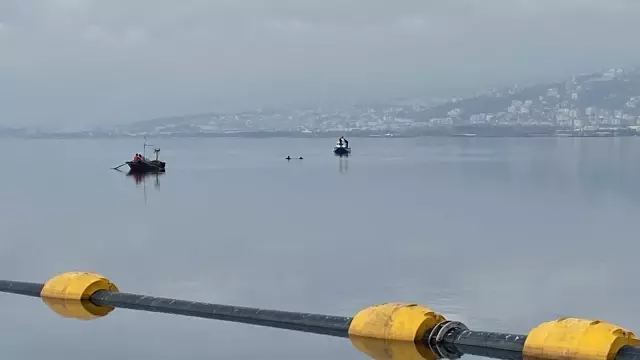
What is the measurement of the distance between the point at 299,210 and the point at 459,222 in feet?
19.0

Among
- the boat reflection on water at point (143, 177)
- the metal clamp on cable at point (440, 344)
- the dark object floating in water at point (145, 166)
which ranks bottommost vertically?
the boat reflection on water at point (143, 177)

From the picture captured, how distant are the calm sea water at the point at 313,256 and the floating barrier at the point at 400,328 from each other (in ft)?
0.67

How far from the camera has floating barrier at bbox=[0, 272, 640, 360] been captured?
717 centimetres

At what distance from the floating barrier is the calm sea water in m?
0.20

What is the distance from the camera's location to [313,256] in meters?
16.2

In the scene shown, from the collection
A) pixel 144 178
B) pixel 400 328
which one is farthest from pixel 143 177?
pixel 400 328

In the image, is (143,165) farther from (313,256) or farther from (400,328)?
(400,328)

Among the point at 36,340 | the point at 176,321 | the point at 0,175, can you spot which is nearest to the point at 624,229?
the point at 176,321

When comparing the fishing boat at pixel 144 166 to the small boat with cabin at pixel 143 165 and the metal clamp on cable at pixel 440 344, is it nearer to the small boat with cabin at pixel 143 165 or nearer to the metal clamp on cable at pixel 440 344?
the small boat with cabin at pixel 143 165

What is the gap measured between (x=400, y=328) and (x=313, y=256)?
8.10 metres

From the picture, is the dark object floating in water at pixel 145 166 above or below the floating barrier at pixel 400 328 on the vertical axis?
below

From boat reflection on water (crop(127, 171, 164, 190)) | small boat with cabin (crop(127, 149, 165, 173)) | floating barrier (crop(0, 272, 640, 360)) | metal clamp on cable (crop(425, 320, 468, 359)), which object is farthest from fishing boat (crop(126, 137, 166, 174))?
metal clamp on cable (crop(425, 320, 468, 359))

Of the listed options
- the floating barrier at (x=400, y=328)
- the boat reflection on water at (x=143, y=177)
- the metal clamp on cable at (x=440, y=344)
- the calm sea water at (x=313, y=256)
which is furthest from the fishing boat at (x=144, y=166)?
the metal clamp on cable at (x=440, y=344)

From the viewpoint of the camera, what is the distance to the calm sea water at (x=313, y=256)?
31.2 feet
